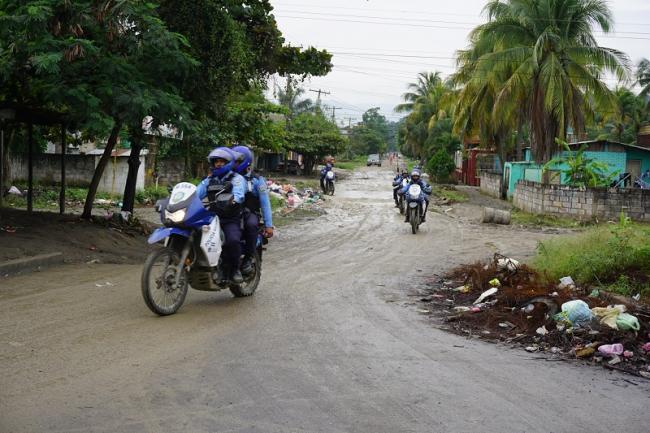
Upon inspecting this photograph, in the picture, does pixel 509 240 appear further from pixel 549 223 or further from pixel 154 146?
pixel 154 146

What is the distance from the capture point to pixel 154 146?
2923cm

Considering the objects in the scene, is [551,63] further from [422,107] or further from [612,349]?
[422,107]

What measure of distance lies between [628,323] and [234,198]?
4.07m

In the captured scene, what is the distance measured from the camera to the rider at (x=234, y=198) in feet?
25.3

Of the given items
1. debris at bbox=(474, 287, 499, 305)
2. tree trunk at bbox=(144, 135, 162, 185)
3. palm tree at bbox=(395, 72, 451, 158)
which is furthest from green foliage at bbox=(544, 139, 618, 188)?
palm tree at bbox=(395, 72, 451, 158)

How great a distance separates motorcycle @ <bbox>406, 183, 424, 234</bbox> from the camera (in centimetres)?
1769

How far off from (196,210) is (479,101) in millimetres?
28500

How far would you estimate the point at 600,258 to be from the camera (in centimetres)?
881

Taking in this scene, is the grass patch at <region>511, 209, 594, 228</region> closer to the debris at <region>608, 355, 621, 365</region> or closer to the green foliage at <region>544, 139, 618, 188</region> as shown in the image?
the green foliage at <region>544, 139, 618, 188</region>

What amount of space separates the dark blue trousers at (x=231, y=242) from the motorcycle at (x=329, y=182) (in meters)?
25.5

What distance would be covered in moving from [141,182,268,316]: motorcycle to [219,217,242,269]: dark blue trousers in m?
0.12

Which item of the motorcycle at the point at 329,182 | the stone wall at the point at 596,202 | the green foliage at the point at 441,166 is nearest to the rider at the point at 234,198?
the stone wall at the point at 596,202

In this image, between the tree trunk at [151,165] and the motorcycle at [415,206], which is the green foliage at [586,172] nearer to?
the motorcycle at [415,206]

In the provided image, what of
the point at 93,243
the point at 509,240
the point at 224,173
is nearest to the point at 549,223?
the point at 509,240
